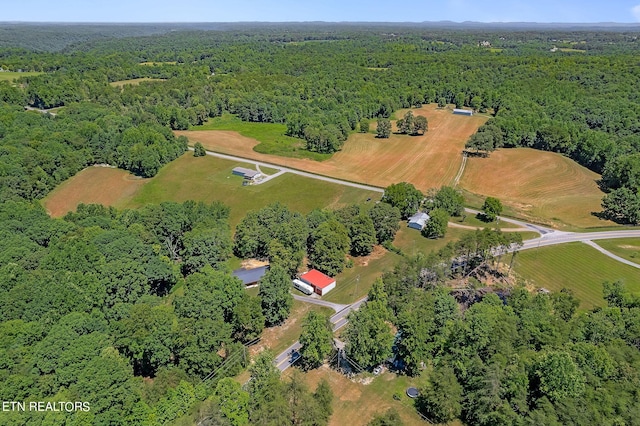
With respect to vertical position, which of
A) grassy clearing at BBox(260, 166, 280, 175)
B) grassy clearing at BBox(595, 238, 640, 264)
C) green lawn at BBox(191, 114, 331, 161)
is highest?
grassy clearing at BBox(595, 238, 640, 264)

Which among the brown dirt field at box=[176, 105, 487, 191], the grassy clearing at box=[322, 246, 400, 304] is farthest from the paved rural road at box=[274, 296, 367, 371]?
the brown dirt field at box=[176, 105, 487, 191]

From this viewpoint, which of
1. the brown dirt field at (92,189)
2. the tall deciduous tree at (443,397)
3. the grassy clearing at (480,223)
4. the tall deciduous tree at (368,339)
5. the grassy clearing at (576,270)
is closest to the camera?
the tall deciduous tree at (443,397)

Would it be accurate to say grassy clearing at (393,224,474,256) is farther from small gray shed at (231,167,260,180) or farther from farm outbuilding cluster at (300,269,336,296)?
small gray shed at (231,167,260,180)

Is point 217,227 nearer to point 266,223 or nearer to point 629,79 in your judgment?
point 266,223

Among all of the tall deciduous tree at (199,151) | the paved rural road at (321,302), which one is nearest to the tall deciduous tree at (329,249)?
the paved rural road at (321,302)

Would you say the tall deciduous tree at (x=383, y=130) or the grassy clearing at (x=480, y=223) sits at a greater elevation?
the tall deciduous tree at (x=383, y=130)

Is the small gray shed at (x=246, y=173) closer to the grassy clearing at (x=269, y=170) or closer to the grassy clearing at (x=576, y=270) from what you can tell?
the grassy clearing at (x=269, y=170)
